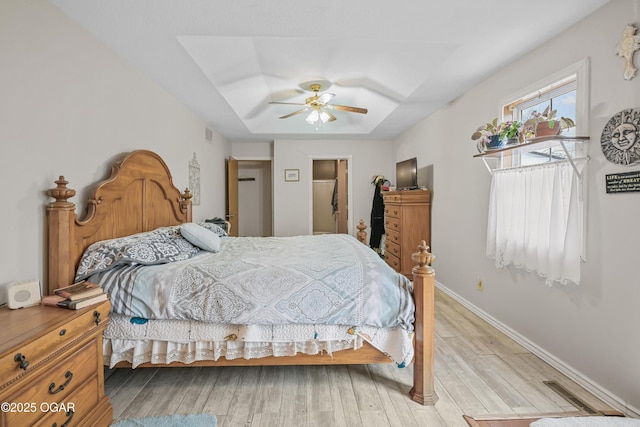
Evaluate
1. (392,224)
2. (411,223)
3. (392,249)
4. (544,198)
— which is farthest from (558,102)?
(392,249)

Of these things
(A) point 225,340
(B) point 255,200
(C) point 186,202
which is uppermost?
(B) point 255,200

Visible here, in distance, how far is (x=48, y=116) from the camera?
1804mm

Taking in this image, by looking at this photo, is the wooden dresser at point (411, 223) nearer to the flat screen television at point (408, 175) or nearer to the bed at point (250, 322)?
the flat screen television at point (408, 175)

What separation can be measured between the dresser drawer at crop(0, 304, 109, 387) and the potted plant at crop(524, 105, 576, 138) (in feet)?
9.32

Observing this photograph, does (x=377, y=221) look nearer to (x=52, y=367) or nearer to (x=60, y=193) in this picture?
(x=60, y=193)

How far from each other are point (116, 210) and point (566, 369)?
3.36 m

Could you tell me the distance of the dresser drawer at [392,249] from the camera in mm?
4547

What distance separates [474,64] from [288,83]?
1.90m

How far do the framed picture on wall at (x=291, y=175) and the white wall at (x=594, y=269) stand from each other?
11.2 ft

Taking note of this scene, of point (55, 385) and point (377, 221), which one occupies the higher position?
point (377, 221)

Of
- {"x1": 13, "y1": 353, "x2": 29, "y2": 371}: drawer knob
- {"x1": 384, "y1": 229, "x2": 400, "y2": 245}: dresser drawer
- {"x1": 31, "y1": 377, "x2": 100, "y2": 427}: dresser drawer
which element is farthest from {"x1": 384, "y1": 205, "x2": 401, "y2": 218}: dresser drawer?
{"x1": 13, "y1": 353, "x2": 29, "y2": 371}: drawer knob

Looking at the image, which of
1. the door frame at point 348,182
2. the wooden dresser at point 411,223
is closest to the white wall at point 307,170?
the door frame at point 348,182

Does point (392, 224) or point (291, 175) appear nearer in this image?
point (392, 224)

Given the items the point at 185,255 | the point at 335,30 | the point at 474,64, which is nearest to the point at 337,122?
the point at 474,64
